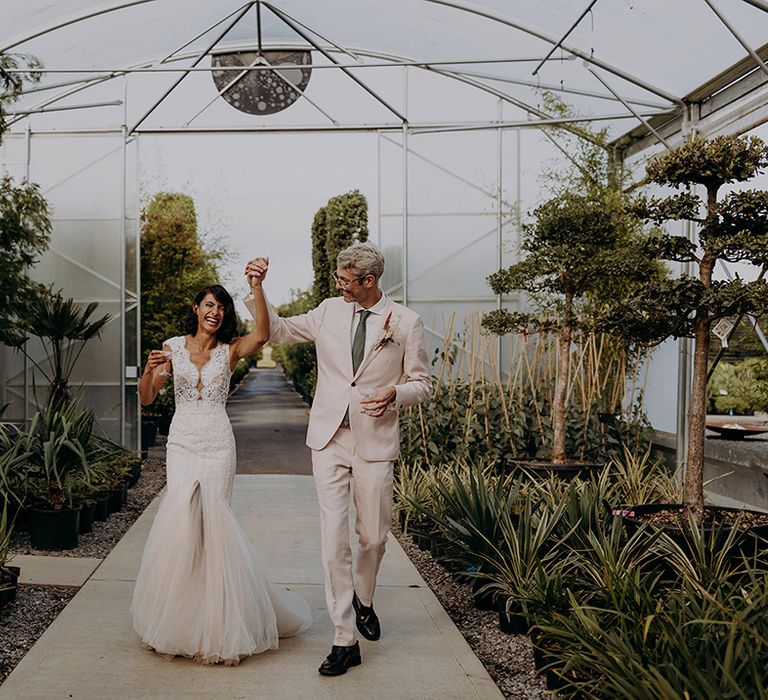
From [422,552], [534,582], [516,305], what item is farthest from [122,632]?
[516,305]

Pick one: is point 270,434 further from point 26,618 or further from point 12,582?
point 26,618

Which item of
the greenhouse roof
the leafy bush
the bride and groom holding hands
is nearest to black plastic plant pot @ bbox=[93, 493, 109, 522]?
the bride and groom holding hands

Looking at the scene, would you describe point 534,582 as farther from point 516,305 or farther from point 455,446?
point 516,305

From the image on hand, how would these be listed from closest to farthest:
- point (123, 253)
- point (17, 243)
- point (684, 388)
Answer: point (17, 243) < point (684, 388) < point (123, 253)

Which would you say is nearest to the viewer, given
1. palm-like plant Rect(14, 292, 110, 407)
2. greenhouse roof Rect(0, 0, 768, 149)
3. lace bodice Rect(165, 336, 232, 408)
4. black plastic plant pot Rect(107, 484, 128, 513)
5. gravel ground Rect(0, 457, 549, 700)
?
gravel ground Rect(0, 457, 549, 700)

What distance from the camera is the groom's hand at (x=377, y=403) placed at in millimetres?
3463

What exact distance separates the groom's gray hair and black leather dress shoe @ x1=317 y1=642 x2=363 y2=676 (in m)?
1.43

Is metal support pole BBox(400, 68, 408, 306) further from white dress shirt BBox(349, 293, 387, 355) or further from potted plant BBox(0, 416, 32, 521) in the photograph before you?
white dress shirt BBox(349, 293, 387, 355)

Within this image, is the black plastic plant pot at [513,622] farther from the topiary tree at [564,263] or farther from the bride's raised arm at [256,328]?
the topiary tree at [564,263]

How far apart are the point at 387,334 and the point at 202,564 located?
1.15m

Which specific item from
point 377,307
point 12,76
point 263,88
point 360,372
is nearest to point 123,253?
point 263,88

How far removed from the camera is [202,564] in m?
3.70

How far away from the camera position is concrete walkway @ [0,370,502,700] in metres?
3.34

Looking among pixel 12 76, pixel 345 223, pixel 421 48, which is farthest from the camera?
pixel 345 223
